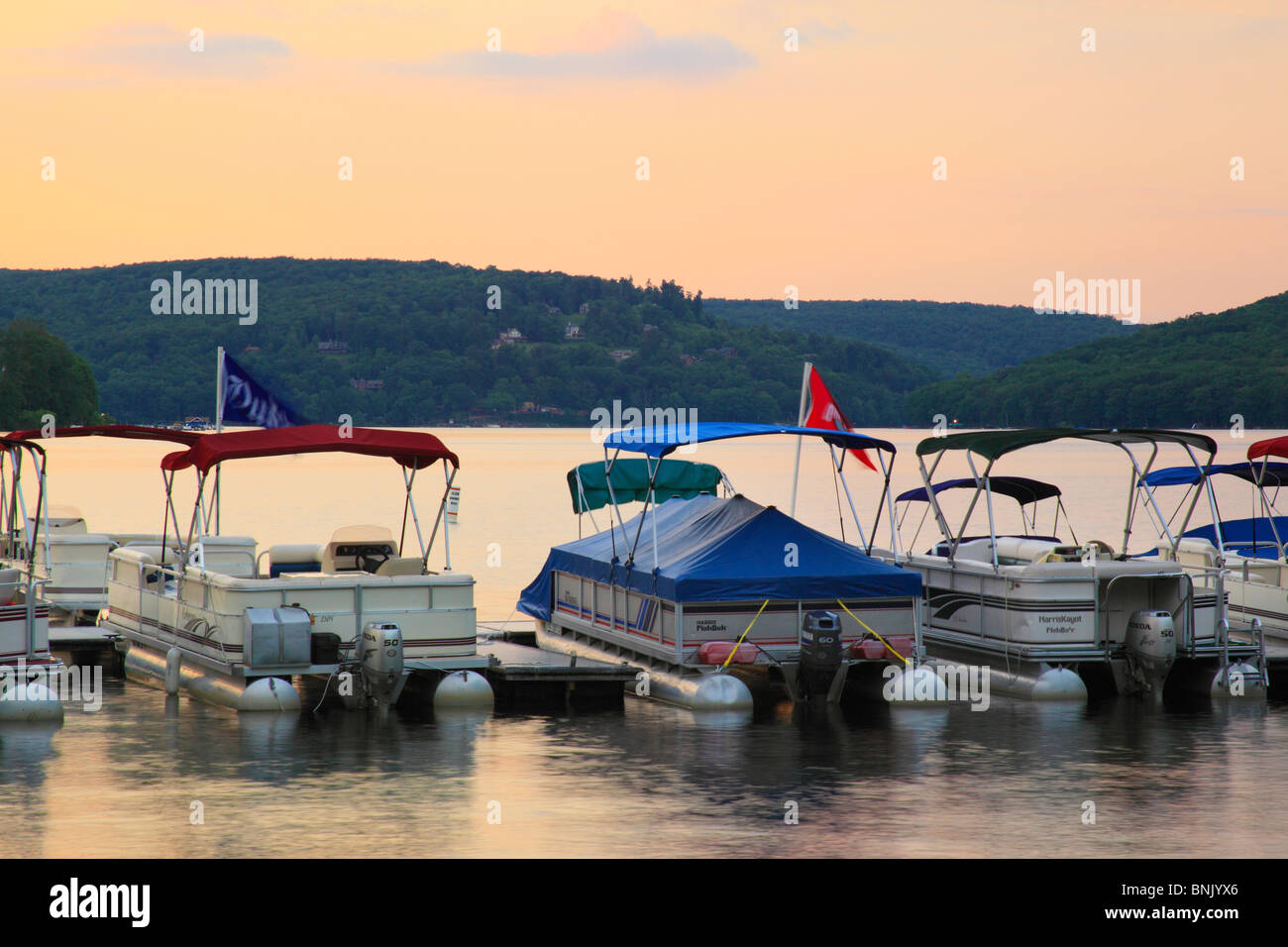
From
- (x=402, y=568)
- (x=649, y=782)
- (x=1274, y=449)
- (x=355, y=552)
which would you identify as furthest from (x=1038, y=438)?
(x=355, y=552)

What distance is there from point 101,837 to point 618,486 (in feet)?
49.2

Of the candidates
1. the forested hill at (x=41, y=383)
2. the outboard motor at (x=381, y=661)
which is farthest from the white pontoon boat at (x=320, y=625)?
the forested hill at (x=41, y=383)

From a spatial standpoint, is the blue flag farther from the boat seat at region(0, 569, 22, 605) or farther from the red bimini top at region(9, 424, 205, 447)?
the boat seat at region(0, 569, 22, 605)

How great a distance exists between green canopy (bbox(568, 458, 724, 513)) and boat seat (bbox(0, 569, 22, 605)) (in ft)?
35.1

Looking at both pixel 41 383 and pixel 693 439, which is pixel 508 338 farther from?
pixel 693 439

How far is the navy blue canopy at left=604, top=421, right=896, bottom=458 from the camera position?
20734mm

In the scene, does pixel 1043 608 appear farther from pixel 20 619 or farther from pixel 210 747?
pixel 20 619

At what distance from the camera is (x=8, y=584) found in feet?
58.0

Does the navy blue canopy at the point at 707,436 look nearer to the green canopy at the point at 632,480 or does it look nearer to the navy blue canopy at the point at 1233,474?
the navy blue canopy at the point at 1233,474

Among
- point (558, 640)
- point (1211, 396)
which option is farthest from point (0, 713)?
point (1211, 396)

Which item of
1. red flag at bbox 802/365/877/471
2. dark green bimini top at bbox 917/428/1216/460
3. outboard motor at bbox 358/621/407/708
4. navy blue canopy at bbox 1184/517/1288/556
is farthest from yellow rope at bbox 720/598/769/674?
navy blue canopy at bbox 1184/517/1288/556

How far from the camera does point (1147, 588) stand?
20.7 metres

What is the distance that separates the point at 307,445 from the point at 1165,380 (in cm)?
15148

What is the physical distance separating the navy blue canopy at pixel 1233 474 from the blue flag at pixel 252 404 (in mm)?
11906
